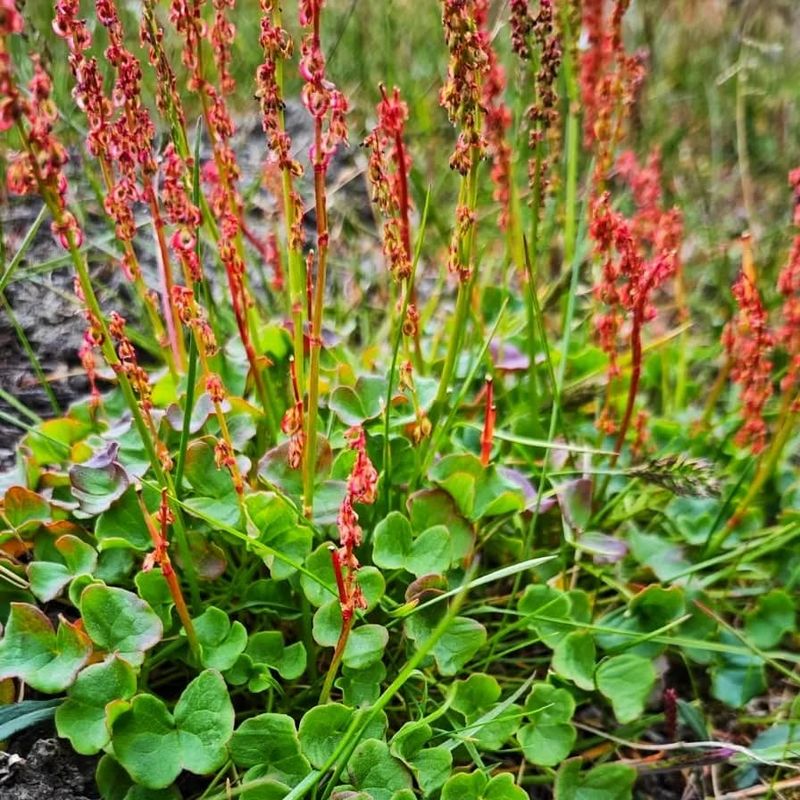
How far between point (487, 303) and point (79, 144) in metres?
1.03

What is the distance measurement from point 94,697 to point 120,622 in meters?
0.09

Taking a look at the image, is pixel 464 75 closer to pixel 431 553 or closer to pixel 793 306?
pixel 431 553

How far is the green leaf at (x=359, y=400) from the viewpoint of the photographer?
1357 millimetres

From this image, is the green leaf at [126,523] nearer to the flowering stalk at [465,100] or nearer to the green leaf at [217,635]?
the green leaf at [217,635]

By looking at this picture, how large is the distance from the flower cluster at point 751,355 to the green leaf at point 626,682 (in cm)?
46

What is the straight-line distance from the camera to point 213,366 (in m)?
1.46

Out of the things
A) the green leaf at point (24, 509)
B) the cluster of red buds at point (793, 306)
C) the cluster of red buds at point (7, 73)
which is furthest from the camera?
the cluster of red buds at point (793, 306)

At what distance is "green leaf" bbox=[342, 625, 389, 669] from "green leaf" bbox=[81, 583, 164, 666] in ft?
0.74

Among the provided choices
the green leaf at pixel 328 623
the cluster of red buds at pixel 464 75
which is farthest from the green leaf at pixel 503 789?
the cluster of red buds at pixel 464 75

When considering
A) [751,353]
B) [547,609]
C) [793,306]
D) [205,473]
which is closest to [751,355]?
[751,353]

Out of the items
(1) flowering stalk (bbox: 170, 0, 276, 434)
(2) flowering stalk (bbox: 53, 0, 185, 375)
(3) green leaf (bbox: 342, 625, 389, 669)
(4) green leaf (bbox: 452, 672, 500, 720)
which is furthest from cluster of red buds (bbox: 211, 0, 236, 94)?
(4) green leaf (bbox: 452, 672, 500, 720)

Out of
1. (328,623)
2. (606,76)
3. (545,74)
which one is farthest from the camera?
(606,76)

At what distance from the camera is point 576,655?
48.2 inches

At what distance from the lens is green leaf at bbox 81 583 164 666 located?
1.04 meters
